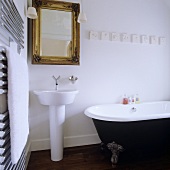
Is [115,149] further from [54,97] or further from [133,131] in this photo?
[54,97]

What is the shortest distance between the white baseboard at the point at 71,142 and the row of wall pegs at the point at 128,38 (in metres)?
1.62

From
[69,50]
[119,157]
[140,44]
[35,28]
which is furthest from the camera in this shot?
[140,44]

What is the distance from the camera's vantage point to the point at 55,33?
85.6 inches

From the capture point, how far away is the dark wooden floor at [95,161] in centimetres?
172

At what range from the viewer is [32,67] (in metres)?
2.12

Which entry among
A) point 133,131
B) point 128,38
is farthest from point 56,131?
point 128,38

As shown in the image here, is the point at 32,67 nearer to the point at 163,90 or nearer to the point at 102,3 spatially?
the point at 102,3

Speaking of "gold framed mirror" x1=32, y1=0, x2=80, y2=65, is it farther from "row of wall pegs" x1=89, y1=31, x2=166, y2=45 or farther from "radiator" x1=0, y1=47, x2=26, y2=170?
"radiator" x1=0, y1=47, x2=26, y2=170

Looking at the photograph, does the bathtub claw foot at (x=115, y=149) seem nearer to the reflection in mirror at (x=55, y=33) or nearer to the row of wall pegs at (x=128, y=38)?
the reflection in mirror at (x=55, y=33)

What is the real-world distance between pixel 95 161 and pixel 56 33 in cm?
188

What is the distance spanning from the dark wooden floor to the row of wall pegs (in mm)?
1767

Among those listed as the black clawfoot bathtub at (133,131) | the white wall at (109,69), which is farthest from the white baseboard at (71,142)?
the black clawfoot bathtub at (133,131)

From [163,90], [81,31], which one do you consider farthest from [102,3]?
[163,90]

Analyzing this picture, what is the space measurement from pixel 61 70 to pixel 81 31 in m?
0.71
